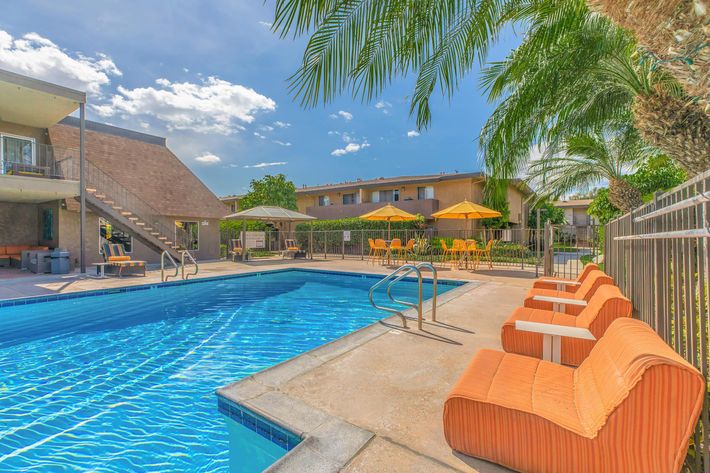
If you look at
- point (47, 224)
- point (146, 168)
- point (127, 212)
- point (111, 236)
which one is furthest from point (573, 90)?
point (146, 168)

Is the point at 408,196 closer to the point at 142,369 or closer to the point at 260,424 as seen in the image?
the point at 142,369

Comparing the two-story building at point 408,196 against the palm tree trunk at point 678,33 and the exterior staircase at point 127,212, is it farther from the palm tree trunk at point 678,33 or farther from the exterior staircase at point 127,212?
the palm tree trunk at point 678,33

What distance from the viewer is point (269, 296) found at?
1013cm

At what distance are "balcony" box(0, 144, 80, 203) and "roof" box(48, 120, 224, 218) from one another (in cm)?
254

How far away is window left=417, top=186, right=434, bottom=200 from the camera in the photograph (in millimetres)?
24192

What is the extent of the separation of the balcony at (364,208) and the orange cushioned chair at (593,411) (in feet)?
66.9

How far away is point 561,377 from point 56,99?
1641 centimetres

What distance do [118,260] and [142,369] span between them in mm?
9870

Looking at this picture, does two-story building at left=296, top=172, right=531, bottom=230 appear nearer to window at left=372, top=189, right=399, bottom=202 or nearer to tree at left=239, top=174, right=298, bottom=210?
window at left=372, top=189, right=399, bottom=202

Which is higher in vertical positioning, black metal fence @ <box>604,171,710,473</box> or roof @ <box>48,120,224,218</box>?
roof @ <box>48,120,224,218</box>

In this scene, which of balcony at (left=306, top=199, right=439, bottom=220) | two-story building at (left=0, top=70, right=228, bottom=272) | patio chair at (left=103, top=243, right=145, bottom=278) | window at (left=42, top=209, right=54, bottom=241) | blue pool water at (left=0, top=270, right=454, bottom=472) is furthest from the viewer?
balcony at (left=306, top=199, right=439, bottom=220)

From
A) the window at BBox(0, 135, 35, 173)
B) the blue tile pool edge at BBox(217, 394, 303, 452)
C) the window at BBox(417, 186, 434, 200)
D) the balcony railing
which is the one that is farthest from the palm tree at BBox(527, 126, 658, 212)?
the window at BBox(0, 135, 35, 173)

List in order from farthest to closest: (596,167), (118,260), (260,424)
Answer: (118,260) → (596,167) → (260,424)

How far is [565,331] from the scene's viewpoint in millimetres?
3051
